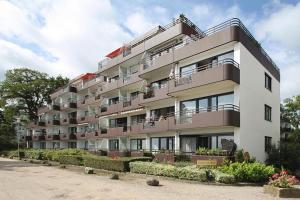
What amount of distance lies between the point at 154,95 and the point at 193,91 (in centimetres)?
656

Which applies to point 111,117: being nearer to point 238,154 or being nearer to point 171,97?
point 171,97

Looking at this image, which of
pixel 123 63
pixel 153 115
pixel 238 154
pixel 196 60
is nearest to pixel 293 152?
pixel 238 154

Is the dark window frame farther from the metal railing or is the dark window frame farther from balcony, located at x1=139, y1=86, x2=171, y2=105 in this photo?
balcony, located at x1=139, y1=86, x2=171, y2=105

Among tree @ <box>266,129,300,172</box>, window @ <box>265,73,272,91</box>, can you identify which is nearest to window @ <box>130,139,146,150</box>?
tree @ <box>266,129,300,172</box>

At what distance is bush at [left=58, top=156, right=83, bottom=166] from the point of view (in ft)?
127

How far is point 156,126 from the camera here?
35781 mm

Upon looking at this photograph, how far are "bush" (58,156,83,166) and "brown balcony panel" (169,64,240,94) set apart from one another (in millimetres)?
14090

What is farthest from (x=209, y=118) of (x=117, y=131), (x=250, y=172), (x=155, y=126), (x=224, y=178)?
(x=117, y=131)

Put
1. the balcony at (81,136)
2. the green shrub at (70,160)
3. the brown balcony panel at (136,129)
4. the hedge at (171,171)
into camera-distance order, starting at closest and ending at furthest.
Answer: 1. the hedge at (171,171)
2. the green shrub at (70,160)
3. the brown balcony panel at (136,129)
4. the balcony at (81,136)

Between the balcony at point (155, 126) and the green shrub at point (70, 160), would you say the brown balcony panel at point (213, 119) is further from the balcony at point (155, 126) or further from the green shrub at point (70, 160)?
the green shrub at point (70, 160)

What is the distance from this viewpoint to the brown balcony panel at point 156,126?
34.2m

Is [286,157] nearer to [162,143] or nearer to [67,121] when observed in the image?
[162,143]

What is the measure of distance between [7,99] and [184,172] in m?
69.3

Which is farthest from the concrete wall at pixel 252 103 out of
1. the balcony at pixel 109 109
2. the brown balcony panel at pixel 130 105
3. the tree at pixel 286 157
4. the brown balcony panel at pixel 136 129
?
the balcony at pixel 109 109
